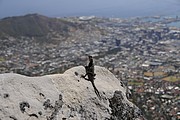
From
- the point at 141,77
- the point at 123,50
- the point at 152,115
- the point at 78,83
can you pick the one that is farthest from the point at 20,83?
the point at 123,50

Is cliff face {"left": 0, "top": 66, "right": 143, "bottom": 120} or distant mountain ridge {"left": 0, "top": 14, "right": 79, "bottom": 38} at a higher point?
cliff face {"left": 0, "top": 66, "right": 143, "bottom": 120}

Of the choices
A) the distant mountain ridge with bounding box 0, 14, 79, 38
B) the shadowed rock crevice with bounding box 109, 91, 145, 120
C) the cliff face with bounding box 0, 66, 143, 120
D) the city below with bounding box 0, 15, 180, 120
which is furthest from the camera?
the distant mountain ridge with bounding box 0, 14, 79, 38

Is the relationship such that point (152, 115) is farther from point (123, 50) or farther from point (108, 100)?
point (123, 50)

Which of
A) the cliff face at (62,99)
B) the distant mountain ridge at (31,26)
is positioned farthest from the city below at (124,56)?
the cliff face at (62,99)

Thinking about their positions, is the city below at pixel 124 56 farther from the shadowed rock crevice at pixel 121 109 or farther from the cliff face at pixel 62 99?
the cliff face at pixel 62 99

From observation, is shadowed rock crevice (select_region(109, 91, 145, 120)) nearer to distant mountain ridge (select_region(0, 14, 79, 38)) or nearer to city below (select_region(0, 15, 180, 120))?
city below (select_region(0, 15, 180, 120))

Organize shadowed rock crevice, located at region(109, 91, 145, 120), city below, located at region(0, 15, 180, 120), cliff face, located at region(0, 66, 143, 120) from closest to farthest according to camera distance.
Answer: cliff face, located at region(0, 66, 143, 120) < shadowed rock crevice, located at region(109, 91, 145, 120) < city below, located at region(0, 15, 180, 120)

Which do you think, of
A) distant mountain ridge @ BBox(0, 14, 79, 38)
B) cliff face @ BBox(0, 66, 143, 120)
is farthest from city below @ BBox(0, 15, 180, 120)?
cliff face @ BBox(0, 66, 143, 120)
